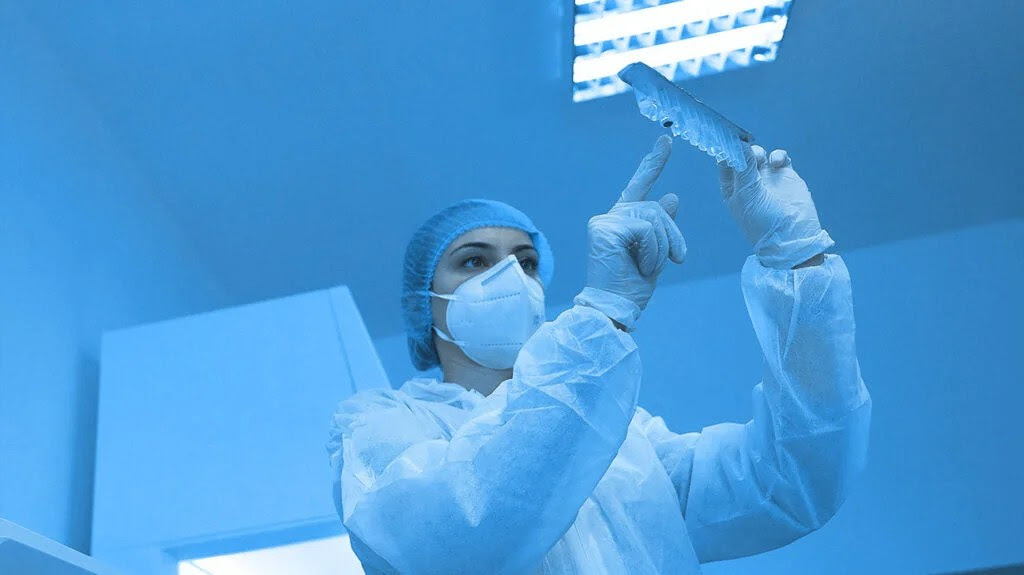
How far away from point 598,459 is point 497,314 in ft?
1.69

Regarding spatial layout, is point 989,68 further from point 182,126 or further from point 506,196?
point 182,126

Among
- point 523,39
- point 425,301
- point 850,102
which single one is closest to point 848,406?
point 425,301

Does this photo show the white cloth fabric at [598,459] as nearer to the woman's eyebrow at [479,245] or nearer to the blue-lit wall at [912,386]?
the woman's eyebrow at [479,245]

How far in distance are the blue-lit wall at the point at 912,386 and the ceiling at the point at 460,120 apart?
0.44ft

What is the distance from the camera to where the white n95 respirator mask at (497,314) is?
5.32ft

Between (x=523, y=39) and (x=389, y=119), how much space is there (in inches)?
16.5

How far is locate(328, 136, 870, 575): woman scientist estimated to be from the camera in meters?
1.11

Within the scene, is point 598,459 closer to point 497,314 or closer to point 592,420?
point 592,420

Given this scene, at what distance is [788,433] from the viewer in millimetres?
1374

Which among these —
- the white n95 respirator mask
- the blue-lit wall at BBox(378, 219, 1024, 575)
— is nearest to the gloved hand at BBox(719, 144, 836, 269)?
the white n95 respirator mask

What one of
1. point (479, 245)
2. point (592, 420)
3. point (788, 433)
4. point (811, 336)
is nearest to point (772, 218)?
point (811, 336)

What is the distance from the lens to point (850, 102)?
9.34ft

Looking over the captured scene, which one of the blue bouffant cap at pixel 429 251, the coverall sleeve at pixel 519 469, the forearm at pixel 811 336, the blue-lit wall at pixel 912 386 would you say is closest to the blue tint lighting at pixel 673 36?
the blue bouffant cap at pixel 429 251

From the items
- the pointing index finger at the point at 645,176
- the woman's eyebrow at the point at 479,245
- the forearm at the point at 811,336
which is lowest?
the forearm at the point at 811,336
